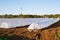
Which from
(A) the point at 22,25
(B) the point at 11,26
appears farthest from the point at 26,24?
(B) the point at 11,26

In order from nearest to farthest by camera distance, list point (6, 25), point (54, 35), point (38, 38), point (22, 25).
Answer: point (38, 38)
point (54, 35)
point (6, 25)
point (22, 25)

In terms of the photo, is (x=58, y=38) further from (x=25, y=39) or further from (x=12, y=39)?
(x=12, y=39)

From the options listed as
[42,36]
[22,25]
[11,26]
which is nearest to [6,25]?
[11,26]

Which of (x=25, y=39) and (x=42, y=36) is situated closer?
(x=25, y=39)

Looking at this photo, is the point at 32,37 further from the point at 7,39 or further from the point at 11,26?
the point at 11,26

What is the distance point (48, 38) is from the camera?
670 centimetres

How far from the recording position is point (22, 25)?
952cm

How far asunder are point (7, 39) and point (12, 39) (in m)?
0.23

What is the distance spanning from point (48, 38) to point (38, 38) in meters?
0.47

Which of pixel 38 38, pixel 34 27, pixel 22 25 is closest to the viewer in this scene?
pixel 38 38

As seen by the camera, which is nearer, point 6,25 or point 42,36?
point 42,36

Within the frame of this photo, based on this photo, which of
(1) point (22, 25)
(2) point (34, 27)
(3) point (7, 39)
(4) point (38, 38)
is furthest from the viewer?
(1) point (22, 25)

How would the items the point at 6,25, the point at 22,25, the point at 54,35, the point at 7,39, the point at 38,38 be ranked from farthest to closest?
the point at 22,25, the point at 6,25, the point at 54,35, the point at 38,38, the point at 7,39

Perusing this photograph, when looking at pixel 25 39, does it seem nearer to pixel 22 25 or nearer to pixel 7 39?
pixel 7 39
